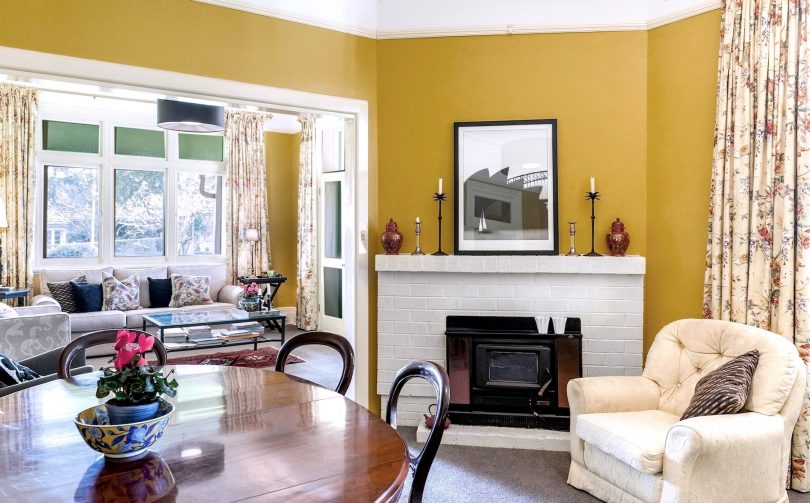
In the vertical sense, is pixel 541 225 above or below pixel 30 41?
below

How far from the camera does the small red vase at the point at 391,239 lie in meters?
3.85

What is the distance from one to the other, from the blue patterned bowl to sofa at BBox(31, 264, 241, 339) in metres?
4.93

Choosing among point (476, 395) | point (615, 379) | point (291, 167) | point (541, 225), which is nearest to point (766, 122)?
point (541, 225)

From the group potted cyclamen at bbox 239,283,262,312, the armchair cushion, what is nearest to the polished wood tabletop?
the armchair cushion

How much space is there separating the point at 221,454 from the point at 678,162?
10.6 ft

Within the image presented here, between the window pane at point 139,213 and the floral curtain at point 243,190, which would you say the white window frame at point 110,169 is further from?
the floral curtain at point 243,190

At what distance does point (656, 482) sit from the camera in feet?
7.96

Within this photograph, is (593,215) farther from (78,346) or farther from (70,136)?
(70,136)

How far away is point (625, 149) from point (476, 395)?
1.88 m

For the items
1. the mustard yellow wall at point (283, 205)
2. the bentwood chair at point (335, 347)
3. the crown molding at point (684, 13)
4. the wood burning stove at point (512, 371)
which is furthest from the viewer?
the mustard yellow wall at point (283, 205)

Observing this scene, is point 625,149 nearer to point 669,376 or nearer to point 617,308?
point 617,308

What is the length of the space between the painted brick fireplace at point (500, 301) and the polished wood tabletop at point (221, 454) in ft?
6.16

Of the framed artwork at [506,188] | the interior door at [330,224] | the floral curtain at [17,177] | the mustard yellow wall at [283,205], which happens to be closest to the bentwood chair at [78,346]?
the framed artwork at [506,188]

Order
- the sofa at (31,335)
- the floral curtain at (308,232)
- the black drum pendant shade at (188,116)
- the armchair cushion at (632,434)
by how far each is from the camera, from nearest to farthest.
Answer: the armchair cushion at (632,434) < the sofa at (31,335) < the black drum pendant shade at (188,116) < the floral curtain at (308,232)
